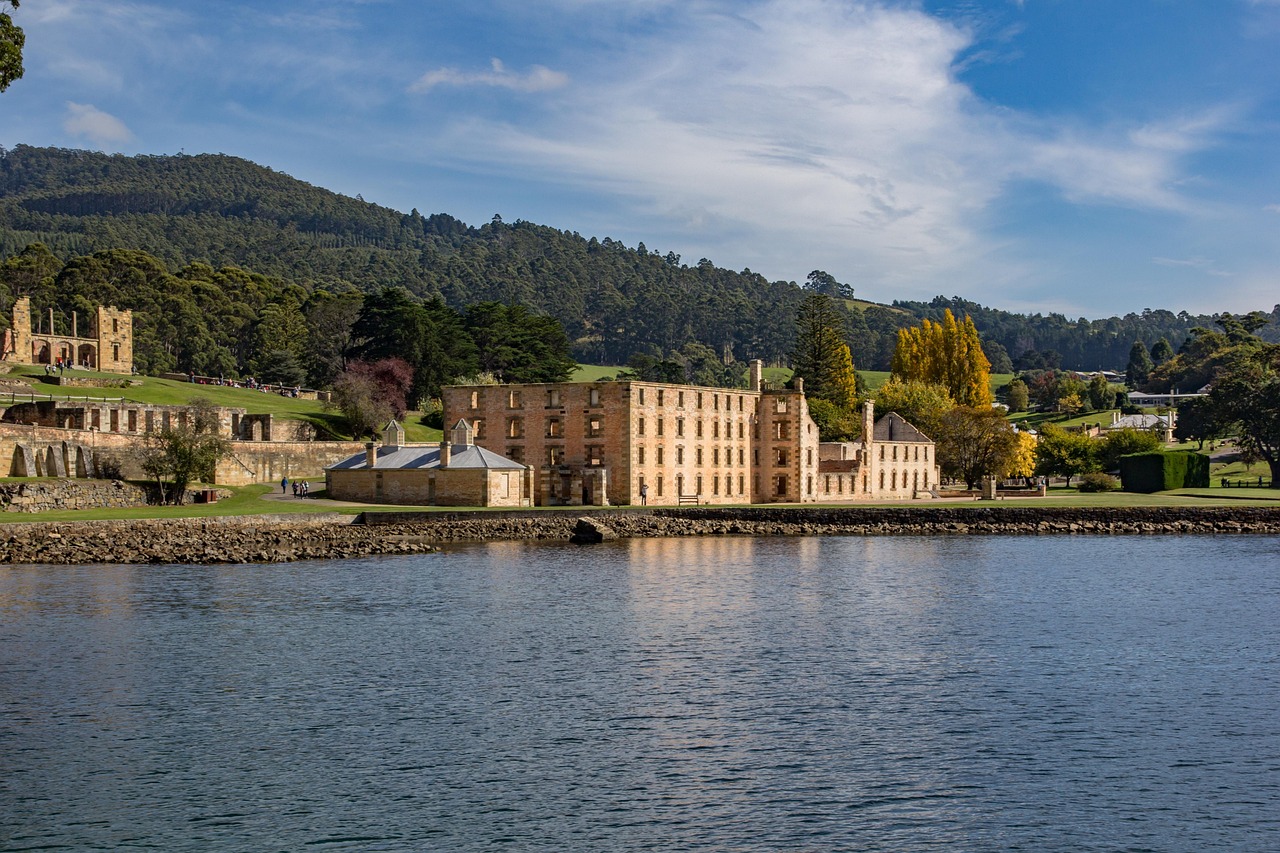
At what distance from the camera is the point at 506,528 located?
66.4 meters

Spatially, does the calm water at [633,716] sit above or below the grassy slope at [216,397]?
below

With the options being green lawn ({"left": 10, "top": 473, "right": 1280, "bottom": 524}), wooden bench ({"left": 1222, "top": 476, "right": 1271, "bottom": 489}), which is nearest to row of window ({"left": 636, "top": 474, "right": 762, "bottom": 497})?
green lawn ({"left": 10, "top": 473, "right": 1280, "bottom": 524})

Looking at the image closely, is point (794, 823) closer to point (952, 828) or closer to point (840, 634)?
point (952, 828)

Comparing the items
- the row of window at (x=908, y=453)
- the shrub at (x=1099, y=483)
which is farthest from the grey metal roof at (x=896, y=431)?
the shrub at (x=1099, y=483)

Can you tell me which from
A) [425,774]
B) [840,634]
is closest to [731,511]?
[840,634]

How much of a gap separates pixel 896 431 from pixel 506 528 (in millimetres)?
41967

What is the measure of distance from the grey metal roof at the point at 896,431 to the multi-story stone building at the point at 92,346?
58776 mm

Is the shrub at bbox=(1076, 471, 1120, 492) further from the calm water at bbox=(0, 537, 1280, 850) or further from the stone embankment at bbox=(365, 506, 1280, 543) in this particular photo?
the calm water at bbox=(0, 537, 1280, 850)

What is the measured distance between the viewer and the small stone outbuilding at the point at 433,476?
234ft

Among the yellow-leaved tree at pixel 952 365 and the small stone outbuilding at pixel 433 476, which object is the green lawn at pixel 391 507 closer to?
the small stone outbuilding at pixel 433 476

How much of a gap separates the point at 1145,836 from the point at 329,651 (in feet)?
65.5

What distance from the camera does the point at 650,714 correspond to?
25734 mm

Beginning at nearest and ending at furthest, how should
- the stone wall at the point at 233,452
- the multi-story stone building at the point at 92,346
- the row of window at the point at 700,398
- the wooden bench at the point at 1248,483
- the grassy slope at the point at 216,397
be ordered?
the stone wall at the point at 233,452 < the row of window at the point at 700,398 < the grassy slope at the point at 216,397 < the wooden bench at the point at 1248,483 < the multi-story stone building at the point at 92,346

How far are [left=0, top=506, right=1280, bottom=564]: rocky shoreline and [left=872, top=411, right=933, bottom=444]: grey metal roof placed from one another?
23.0 m
